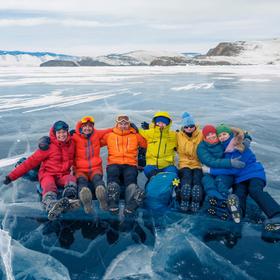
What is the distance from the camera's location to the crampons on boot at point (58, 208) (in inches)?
160

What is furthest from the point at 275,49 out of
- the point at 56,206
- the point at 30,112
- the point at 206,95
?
the point at 56,206

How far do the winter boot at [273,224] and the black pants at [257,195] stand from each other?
1.8 inches

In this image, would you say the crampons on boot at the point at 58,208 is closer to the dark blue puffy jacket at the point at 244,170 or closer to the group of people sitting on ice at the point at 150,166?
the group of people sitting on ice at the point at 150,166

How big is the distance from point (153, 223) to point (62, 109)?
306 inches

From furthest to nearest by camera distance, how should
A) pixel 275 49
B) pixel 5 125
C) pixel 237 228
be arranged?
pixel 275 49, pixel 5 125, pixel 237 228

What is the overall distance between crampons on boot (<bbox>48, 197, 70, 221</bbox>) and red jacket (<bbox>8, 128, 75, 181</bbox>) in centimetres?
72

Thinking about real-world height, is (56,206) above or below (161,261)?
above

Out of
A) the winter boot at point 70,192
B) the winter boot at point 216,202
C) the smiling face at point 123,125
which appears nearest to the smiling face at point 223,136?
the winter boot at point 216,202

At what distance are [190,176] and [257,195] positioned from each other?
0.81 m

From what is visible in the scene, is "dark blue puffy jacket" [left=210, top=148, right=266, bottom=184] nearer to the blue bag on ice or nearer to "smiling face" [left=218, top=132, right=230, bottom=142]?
"smiling face" [left=218, top=132, right=230, bottom=142]

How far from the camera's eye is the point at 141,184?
525cm

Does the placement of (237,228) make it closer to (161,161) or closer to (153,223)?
(153,223)

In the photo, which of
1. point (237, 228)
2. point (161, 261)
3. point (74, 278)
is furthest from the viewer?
point (237, 228)

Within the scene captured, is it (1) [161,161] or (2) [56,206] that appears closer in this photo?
(2) [56,206]
